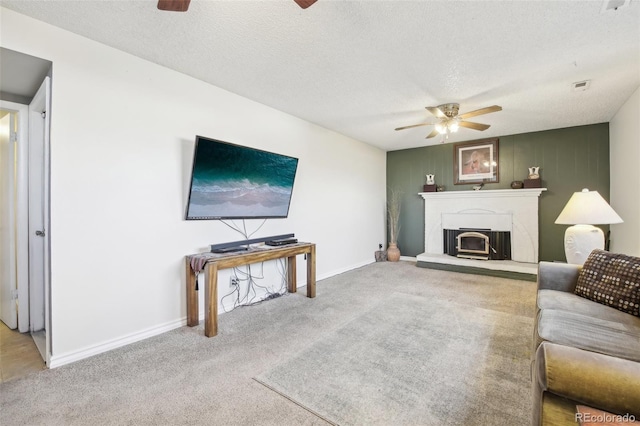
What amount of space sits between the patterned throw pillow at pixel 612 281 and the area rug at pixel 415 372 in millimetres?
639

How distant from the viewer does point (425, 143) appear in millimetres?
5773

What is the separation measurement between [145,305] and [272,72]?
8.12ft

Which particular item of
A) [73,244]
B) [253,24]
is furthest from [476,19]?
[73,244]

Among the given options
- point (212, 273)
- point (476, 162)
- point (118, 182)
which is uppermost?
point (476, 162)

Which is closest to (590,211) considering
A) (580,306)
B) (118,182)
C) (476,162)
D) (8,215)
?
(580,306)

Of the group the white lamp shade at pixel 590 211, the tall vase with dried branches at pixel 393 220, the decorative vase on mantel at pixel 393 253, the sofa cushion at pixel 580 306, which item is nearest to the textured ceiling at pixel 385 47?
the white lamp shade at pixel 590 211

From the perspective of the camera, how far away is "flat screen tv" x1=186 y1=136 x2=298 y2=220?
2729 mm

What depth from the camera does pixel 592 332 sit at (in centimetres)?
153

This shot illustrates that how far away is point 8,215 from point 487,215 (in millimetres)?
6658

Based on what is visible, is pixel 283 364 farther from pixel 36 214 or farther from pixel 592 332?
pixel 36 214

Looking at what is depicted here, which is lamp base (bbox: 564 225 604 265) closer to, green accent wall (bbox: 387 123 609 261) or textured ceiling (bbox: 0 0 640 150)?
textured ceiling (bbox: 0 0 640 150)

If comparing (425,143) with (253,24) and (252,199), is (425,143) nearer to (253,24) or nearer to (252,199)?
(252,199)

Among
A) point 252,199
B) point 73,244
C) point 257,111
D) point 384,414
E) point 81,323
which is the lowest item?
point 384,414

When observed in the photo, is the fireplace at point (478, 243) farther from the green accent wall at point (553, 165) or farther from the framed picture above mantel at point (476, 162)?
the framed picture above mantel at point (476, 162)
